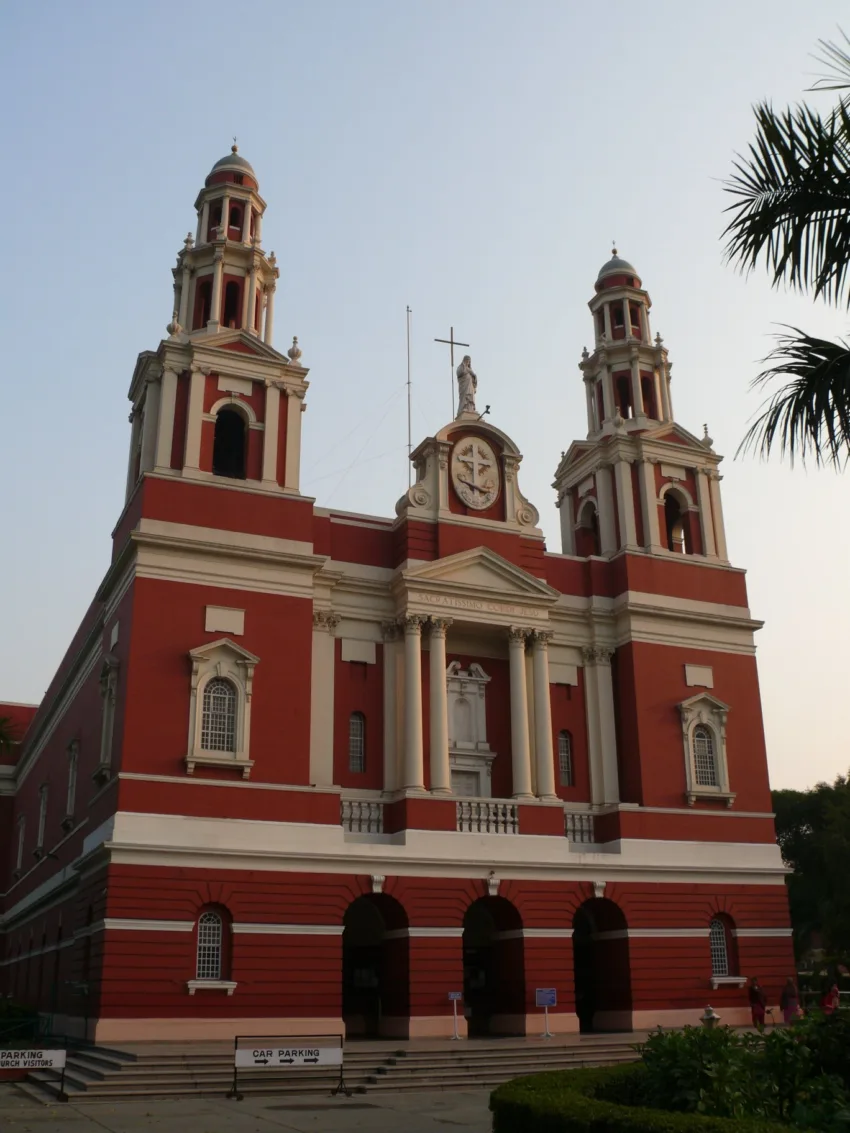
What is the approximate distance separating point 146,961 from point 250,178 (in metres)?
20.1

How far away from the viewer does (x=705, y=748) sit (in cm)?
2859

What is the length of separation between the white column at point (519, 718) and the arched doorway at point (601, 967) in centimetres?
306

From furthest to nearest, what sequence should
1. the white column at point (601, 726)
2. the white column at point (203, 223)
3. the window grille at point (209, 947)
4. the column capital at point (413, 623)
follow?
the white column at point (203, 223) → the white column at point (601, 726) → the column capital at point (413, 623) → the window grille at point (209, 947)

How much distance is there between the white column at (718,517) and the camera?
101 feet

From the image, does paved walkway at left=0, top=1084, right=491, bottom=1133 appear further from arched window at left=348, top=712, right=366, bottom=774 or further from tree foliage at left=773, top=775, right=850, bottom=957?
tree foliage at left=773, top=775, right=850, bottom=957

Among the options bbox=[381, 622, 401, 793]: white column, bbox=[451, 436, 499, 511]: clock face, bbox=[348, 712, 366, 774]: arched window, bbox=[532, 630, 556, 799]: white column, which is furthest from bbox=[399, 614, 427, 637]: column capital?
bbox=[451, 436, 499, 511]: clock face

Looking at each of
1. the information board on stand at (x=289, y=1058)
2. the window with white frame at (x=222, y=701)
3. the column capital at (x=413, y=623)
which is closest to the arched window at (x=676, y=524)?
the column capital at (x=413, y=623)

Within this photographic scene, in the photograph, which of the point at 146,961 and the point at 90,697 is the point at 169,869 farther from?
the point at 90,697

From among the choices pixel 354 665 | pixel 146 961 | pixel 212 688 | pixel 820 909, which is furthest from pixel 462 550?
pixel 820 909

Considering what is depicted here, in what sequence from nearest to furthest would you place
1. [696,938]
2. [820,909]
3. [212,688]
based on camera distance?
[212,688]
[696,938]
[820,909]

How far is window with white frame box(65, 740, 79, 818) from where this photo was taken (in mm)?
28672

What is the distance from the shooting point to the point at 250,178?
3042cm

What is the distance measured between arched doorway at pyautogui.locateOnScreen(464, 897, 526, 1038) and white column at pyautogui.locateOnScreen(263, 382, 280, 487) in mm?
10613

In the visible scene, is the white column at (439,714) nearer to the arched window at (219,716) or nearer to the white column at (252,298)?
the arched window at (219,716)
